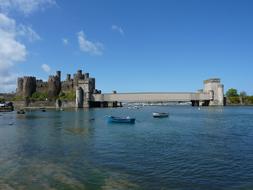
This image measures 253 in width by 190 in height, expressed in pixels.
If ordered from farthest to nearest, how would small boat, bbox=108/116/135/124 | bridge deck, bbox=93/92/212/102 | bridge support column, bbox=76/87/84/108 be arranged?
bridge deck, bbox=93/92/212/102, bridge support column, bbox=76/87/84/108, small boat, bbox=108/116/135/124

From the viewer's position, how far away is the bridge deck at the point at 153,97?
195 m

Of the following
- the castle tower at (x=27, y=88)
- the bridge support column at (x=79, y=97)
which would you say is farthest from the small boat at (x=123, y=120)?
the castle tower at (x=27, y=88)

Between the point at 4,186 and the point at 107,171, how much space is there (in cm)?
584

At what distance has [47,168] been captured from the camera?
21.4 meters

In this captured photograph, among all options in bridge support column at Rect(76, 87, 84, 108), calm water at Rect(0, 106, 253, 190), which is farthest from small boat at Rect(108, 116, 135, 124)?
bridge support column at Rect(76, 87, 84, 108)

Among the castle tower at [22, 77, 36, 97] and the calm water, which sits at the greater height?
the castle tower at [22, 77, 36, 97]

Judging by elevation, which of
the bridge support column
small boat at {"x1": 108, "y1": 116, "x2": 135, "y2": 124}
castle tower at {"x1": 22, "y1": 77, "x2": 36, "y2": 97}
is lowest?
small boat at {"x1": 108, "y1": 116, "x2": 135, "y2": 124}

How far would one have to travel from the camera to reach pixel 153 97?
195 meters

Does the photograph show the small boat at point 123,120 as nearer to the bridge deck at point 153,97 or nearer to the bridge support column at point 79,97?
the bridge support column at point 79,97

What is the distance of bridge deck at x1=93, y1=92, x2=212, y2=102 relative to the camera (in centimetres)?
19461

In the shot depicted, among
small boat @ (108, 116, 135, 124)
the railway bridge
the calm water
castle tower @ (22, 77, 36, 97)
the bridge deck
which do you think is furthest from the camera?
castle tower @ (22, 77, 36, 97)

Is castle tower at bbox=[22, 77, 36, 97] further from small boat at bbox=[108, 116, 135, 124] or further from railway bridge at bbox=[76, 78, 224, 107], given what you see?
small boat at bbox=[108, 116, 135, 124]

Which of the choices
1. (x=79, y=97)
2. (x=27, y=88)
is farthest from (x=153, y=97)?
(x=27, y=88)

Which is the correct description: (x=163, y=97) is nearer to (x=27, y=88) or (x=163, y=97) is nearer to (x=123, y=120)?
→ (x=27, y=88)
